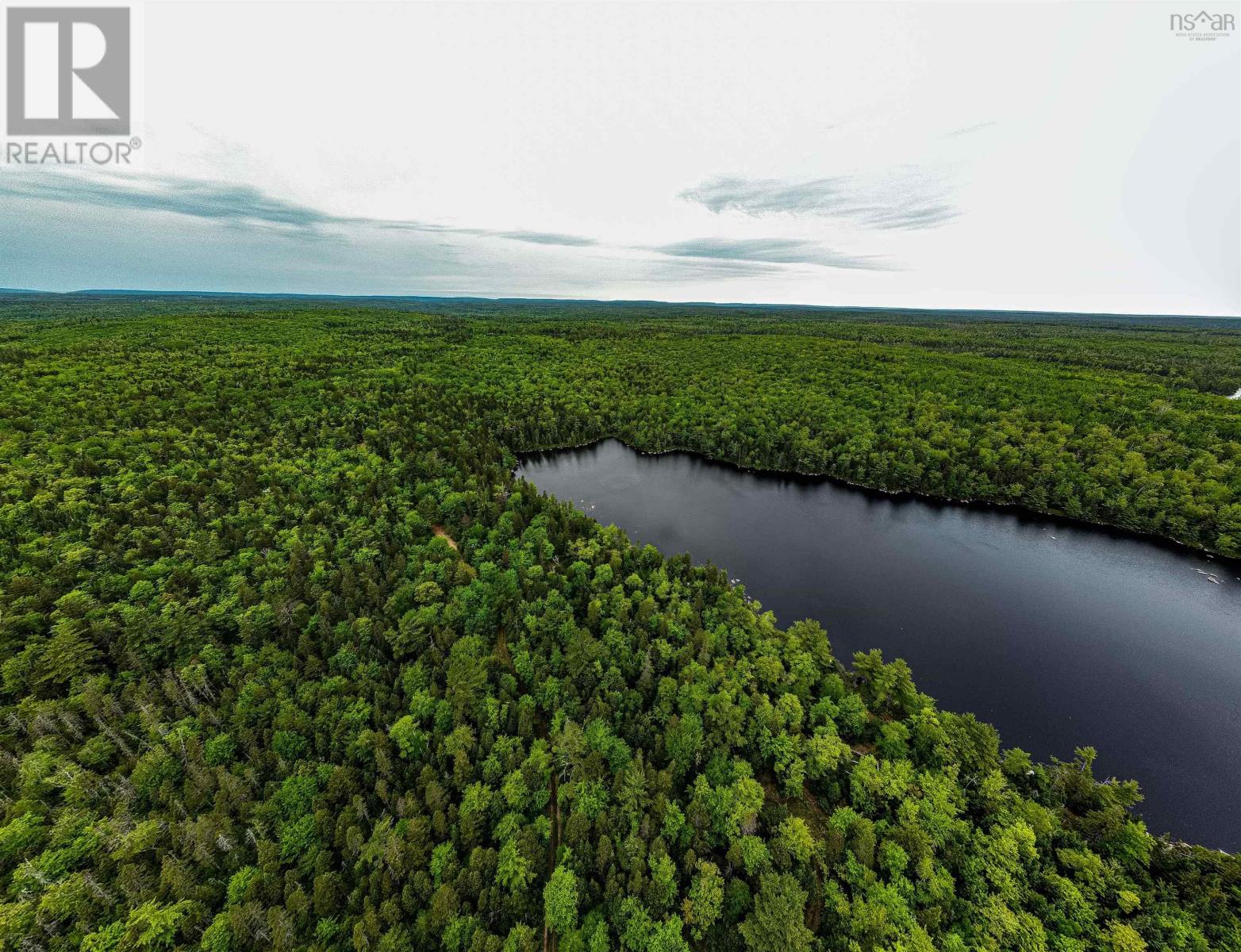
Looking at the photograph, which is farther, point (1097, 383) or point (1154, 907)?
point (1097, 383)

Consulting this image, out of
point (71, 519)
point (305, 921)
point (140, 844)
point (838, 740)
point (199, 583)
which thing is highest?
point (71, 519)

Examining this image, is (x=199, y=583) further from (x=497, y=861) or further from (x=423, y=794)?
(x=497, y=861)

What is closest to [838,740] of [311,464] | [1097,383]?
[311,464]

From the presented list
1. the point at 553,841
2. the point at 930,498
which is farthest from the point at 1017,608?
the point at 553,841

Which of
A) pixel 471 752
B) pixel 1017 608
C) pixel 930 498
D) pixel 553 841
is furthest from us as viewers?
pixel 930 498

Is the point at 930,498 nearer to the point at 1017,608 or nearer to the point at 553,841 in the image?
the point at 1017,608

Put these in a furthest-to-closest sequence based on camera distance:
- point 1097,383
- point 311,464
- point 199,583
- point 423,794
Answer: point 1097,383 → point 311,464 → point 199,583 → point 423,794

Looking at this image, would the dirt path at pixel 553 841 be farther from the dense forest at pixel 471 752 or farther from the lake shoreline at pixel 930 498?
the lake shoreline at pixel 930 498
